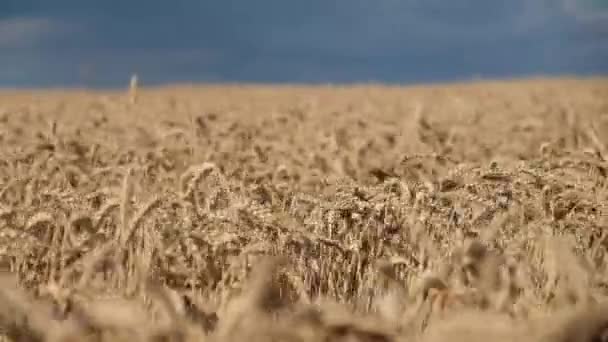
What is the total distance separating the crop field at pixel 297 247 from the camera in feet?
3.75

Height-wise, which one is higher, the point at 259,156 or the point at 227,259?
the point at 259,156

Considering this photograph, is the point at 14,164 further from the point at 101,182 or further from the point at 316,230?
the point at 316,230

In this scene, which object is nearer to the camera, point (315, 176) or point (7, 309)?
point (7, 309)

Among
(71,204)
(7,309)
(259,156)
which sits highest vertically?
(259,156)

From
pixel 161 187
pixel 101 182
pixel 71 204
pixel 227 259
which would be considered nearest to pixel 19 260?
pixel 71 204

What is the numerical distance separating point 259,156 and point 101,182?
147 cm

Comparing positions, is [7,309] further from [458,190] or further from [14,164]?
[14,164]

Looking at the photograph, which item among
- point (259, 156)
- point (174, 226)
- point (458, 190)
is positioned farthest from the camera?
point (259, 156)

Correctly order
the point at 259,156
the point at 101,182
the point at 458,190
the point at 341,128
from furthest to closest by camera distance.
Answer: the point at 341,128 → the point at 259,156 → the point at 101,182 → the point at 458,190

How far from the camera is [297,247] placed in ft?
8.74

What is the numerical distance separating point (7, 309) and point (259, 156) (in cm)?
425

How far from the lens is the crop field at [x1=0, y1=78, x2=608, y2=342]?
45.0 inches

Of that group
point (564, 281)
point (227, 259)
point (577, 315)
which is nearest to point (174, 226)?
point (227, 259)

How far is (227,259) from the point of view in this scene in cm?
249
